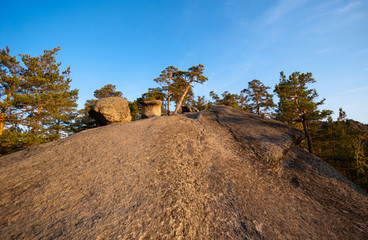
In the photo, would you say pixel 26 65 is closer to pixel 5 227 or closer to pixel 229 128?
pixel 5 227

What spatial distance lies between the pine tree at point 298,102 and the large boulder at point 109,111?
18415 millimetres

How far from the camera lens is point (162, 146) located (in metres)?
7.09

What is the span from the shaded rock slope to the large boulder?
381 inches

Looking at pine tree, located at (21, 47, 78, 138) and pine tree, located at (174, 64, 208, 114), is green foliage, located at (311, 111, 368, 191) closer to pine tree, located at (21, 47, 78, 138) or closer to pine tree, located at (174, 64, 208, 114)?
pine tree, located at (174, 64, 208, 114)

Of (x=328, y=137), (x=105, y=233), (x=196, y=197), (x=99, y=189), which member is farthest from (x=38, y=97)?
(x=328, y=137)

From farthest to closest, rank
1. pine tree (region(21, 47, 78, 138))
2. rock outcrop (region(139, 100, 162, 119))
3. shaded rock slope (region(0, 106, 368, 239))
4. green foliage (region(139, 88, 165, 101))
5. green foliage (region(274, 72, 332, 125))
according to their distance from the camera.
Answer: green foliage (region(139, 88, 165, 101)) → rock outcrop (region(139, 100, 162, 119)) → pine tree (region(21, 47, 78, 138)) → green foliage (region(274, 72, 332, 125)) → shaded rock slope (region(0, 106, 368, 239))

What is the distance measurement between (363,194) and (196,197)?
8.12 meters

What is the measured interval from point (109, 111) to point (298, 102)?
67.0ft

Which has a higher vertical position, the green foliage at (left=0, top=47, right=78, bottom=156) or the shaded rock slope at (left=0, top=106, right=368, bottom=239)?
the green foliage at (left=0, top=47, right=78, bottom=156)

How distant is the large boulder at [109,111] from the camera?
17156 mm

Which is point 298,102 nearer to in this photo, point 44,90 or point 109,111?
point 109,111

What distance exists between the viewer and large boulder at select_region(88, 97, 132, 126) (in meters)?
17.2

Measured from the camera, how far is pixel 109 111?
17.3m

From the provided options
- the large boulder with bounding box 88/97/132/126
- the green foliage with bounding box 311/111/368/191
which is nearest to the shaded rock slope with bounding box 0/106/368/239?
the large boulder with bounding box 88/97/132/126
